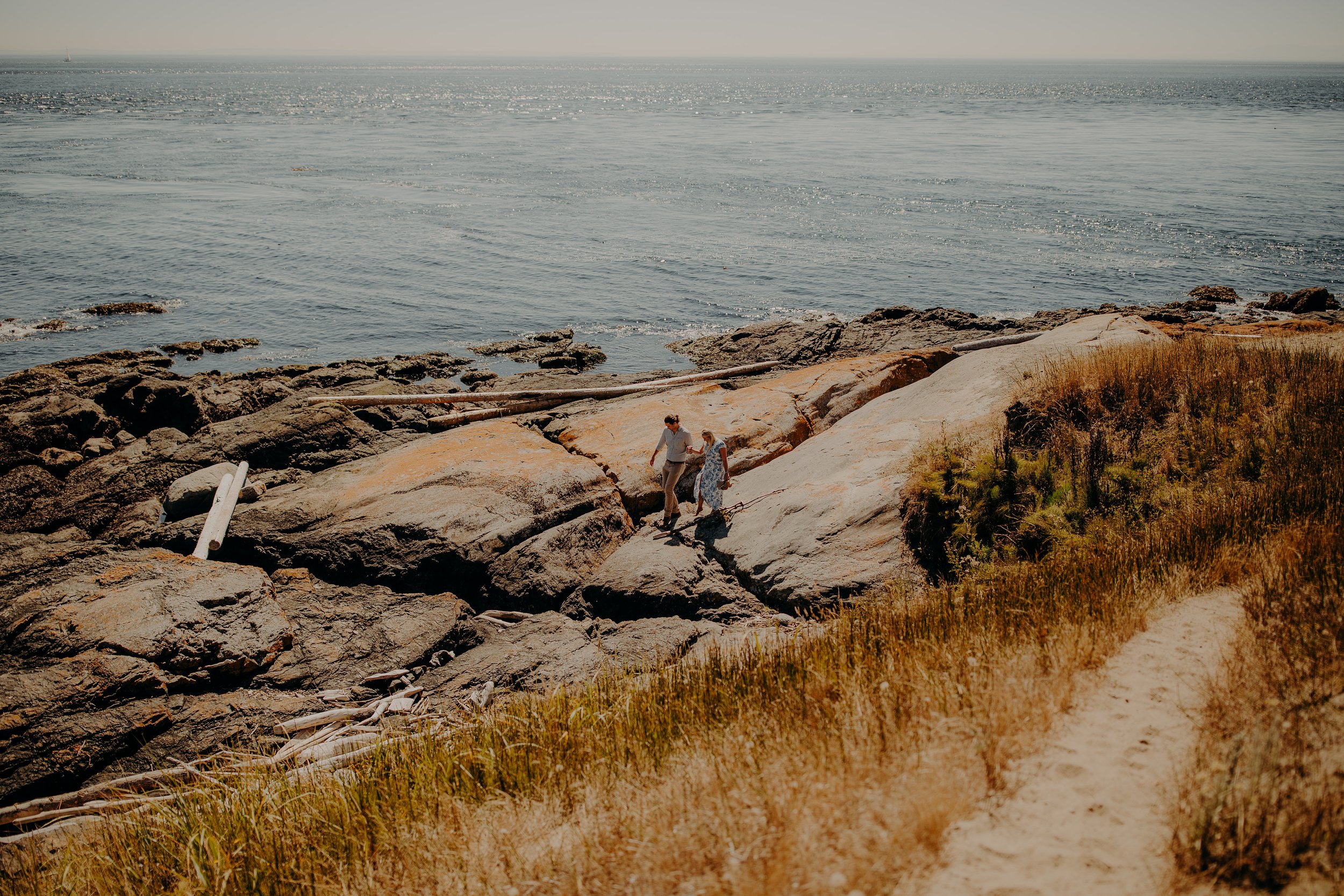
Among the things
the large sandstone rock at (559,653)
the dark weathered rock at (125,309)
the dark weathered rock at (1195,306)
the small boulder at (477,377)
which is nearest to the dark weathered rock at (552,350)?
the small boulder at (477,377)

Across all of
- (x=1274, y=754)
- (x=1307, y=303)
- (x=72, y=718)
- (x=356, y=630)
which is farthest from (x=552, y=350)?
(x=1307, y=303)

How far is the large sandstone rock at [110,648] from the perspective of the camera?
27.9ft

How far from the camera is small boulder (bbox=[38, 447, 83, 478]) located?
15.0 metres

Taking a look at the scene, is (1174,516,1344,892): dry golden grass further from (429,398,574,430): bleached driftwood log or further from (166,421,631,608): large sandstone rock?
(429,398,574,430): bleached driftwood log

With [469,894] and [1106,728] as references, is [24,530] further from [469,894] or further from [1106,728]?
[1106,728]

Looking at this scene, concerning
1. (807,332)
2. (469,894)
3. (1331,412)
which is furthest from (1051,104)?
(469,894)

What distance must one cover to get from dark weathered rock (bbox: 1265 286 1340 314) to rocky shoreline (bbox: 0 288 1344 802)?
924cm

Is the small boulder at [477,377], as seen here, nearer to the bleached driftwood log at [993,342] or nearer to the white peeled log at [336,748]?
the bleached driftwood log at [993,342]

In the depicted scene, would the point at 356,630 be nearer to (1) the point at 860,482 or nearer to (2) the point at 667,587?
(2) the point at 667,587

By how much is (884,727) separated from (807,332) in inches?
773

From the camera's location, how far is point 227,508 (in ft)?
42.0

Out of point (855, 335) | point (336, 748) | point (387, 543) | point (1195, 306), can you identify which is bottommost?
point (336, 748)

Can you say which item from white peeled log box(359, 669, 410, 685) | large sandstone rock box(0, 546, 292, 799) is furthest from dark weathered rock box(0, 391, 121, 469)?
white peeled log box(359, 669, 410, 685)

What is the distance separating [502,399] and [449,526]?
23.1 feet
